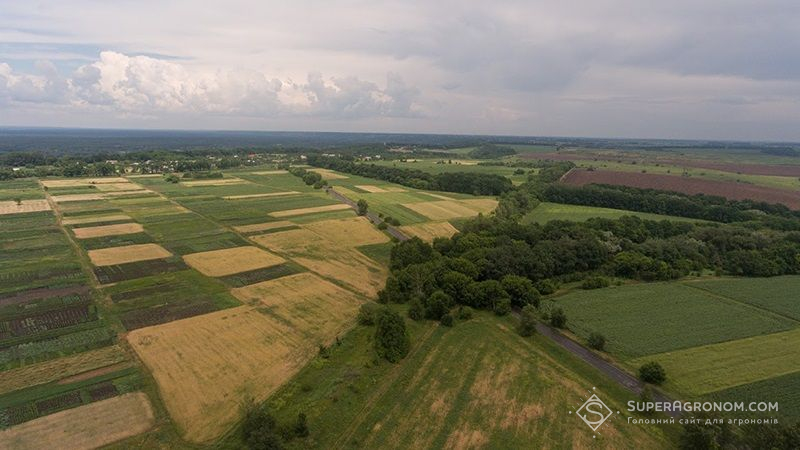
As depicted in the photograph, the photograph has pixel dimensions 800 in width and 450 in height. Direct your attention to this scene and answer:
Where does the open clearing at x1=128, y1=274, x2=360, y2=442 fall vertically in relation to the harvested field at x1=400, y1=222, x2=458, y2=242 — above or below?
below

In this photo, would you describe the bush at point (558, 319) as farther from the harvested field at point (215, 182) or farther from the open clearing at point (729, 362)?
the harvested field at point (215, 182)

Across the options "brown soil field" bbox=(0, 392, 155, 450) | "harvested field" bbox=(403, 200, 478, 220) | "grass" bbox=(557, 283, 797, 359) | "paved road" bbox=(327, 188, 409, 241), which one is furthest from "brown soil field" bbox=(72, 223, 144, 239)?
"grass" bbox=(557, 283, 797, 359)

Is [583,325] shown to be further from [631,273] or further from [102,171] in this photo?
[102,171]

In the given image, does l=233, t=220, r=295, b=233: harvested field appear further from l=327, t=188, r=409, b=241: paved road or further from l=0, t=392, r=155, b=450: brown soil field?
l=0, t=392, r=155, b=450: brown soil field

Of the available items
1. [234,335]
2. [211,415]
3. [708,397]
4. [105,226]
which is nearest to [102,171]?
[105,226]

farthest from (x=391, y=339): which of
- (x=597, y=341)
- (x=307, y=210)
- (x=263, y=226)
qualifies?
(x=307, y=210)

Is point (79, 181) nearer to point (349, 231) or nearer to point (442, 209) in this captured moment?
point (349, 231)
